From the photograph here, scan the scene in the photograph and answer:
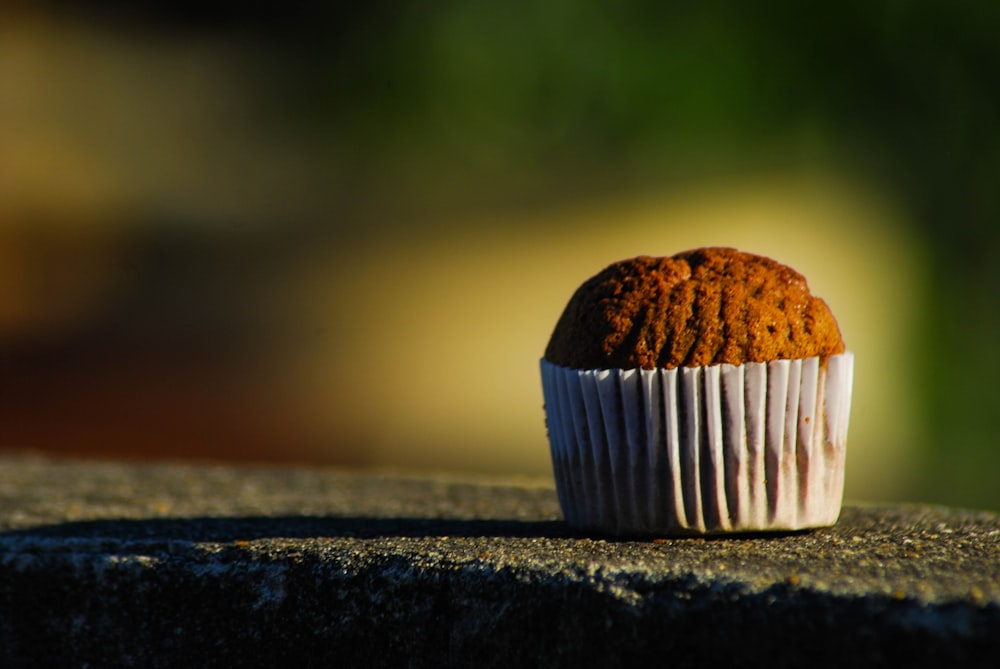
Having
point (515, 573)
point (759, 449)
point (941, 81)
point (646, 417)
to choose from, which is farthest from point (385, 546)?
point (941, 81)

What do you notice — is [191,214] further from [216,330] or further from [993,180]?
[993,180]

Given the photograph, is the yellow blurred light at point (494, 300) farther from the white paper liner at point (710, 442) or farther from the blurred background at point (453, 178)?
the white paper liner at point (710, 442)

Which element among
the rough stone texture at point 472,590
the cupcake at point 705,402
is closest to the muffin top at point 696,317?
the cupcake at point 705,402

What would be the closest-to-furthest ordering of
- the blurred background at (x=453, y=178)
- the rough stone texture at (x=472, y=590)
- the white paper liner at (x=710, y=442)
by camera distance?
the rough stone texture at (x=472, y=590), the white paper liner at (x=710, y=442), the blurred background at (x=453, y=178)

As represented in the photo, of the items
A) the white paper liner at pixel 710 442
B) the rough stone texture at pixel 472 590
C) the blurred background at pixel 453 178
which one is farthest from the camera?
the blurred background at pixel 453 178

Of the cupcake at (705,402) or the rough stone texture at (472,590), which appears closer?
the rough stone texture at (472,590)

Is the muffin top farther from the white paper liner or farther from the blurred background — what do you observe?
the blurred background

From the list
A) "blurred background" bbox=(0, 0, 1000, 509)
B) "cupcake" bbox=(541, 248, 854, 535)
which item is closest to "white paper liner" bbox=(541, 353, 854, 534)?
"cupcake" bbox=(541, 248, 854, 535)

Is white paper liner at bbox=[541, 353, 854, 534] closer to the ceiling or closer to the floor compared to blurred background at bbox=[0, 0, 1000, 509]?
closer to the floor
